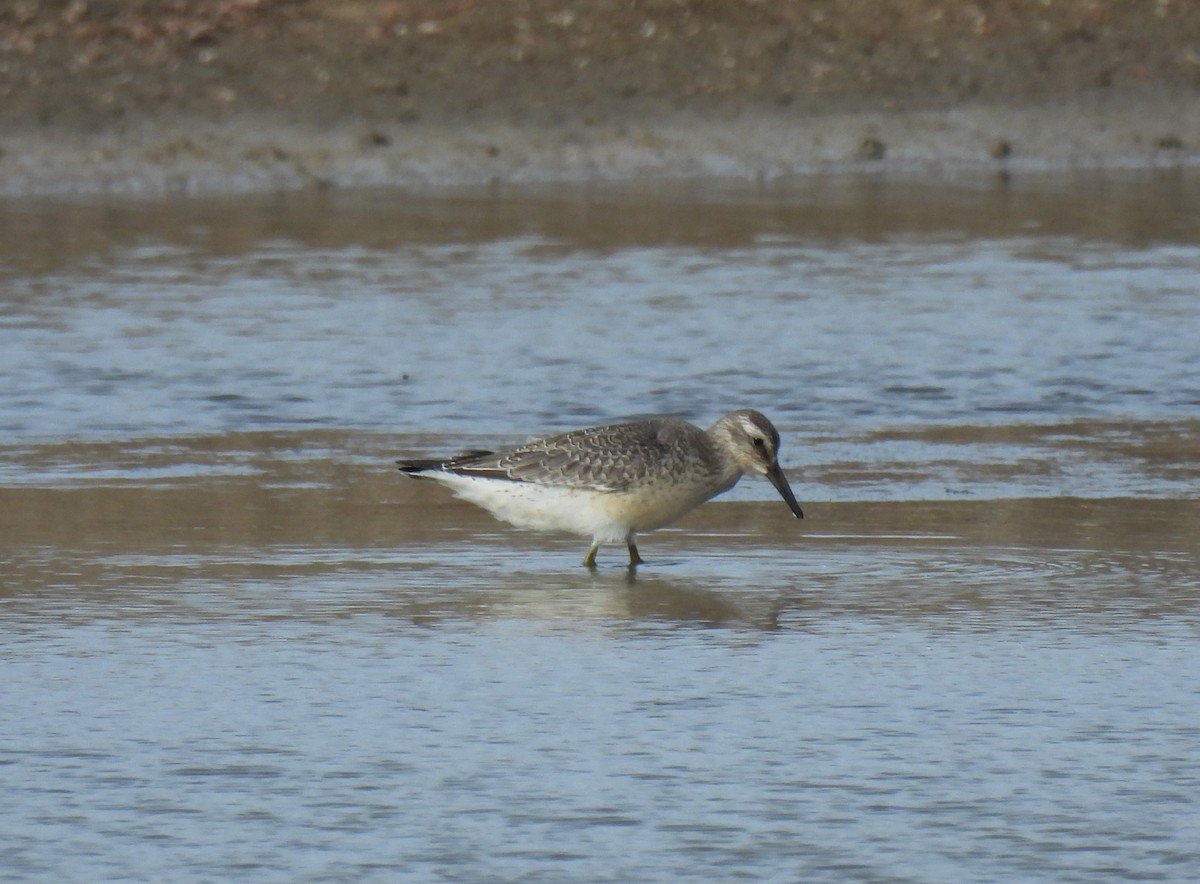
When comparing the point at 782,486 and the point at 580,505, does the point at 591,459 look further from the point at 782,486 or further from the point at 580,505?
the point at 782,486

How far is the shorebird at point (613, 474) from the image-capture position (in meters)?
9.08

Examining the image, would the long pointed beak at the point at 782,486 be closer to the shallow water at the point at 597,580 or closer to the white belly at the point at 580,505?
the shallow water at the point at 597,580

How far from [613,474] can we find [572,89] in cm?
1387

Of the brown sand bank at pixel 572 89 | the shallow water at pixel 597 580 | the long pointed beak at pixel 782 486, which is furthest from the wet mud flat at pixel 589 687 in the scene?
the brown sand bank at pixel 572 89

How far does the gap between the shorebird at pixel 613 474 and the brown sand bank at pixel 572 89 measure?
12328 millimetres

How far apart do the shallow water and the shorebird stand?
0.63ft

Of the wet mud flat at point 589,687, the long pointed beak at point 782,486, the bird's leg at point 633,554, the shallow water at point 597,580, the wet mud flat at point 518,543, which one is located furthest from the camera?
the long pointed beak at point 782,486

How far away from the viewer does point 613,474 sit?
9.07 metres

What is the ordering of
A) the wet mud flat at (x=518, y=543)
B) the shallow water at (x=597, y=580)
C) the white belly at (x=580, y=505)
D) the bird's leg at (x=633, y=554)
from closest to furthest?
the shallow water at (x=597, y=580) → the wet mud flat at (x=518, y=543) → the white belly at (x=580, y=505) → the bird's leg at (x=633, y=554)

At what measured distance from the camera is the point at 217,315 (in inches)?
592

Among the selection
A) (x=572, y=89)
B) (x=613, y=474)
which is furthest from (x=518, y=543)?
(x=572, y=89)

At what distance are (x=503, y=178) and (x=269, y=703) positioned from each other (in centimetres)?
1503

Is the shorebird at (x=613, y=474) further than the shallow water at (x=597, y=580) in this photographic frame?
Yes

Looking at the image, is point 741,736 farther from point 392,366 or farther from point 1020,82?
point 1020,82
